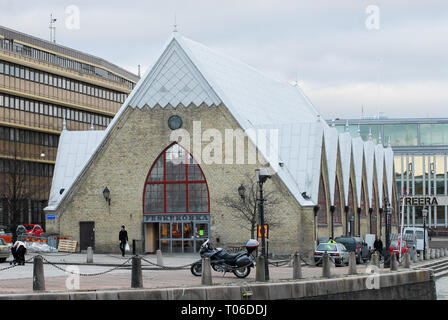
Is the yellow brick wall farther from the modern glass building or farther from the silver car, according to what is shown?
the modern glass building

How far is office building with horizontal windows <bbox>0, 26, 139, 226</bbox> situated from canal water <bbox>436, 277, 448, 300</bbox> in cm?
4263

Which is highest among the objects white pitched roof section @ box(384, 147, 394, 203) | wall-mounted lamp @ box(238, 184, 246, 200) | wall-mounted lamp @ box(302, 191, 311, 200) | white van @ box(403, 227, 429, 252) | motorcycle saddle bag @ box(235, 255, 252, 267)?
white pitched roof section @ box(384, 147, 394, 203)

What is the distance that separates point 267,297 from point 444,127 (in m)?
87.0

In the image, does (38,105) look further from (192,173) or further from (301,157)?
(301,157)

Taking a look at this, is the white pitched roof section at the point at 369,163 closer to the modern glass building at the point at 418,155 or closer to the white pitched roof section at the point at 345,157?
the white pitched roof section at the point at 345,157

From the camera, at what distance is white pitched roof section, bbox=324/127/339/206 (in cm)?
5762

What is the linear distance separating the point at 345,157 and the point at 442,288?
21590 millimetres

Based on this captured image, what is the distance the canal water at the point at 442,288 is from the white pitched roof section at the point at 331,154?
12244 millimetres

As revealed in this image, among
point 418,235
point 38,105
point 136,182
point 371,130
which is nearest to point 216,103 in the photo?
point 136,182

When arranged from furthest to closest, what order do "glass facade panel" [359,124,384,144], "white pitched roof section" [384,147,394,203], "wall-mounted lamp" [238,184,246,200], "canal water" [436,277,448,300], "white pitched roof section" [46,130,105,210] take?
"glass facade panel" [359,124,384,144] < "white pitched roof section" [384,147,394,203] < "white pitched roof section" [46,130,105,210] < "wall-mounted lamp" [238,184,246,200] < "canal water" [436,277,448,300]

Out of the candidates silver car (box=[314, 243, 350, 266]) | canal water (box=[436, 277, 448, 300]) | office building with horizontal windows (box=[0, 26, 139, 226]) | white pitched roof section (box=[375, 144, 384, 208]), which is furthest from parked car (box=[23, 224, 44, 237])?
canal water (box=[436, 277, 448, 300])

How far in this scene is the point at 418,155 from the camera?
354 feet
